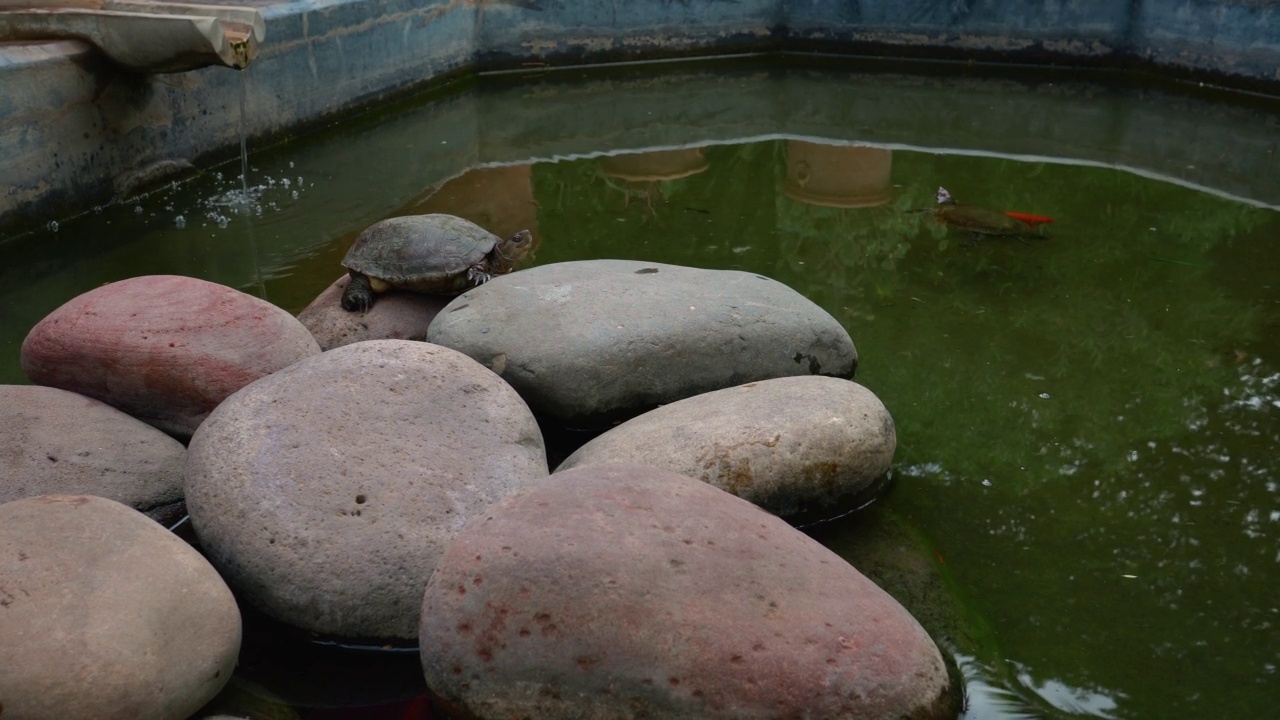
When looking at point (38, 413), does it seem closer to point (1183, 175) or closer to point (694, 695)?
point (694, 695)

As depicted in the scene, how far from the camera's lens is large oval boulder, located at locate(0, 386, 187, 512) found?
3.38 metres

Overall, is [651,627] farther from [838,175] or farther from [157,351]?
[838,175]

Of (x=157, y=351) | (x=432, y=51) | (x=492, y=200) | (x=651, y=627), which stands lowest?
(x=492, y=200)

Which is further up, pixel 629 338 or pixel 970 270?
pixel 629 338

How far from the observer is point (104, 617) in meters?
2.64

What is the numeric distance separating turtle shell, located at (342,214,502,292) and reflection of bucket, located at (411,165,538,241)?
60.8 inches

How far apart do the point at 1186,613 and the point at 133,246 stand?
209 inches

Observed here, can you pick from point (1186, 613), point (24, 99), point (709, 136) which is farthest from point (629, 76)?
point (1186, 613)

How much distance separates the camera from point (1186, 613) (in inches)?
133

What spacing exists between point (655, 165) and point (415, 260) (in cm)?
324

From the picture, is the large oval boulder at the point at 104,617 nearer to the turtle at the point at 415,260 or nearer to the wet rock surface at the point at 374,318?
the wet rock surface at the point at 374,318

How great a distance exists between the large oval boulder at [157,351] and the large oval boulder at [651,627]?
1370mm

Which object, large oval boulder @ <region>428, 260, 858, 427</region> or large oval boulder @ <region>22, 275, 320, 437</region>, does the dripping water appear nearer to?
large oval boulder @ <region>22, 275, 320, 437</region>

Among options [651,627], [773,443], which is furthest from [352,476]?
[773,443]
